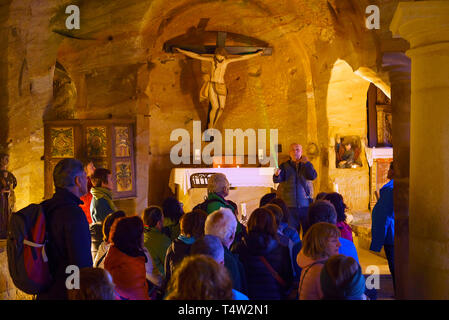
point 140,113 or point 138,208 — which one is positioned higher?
point 140,113

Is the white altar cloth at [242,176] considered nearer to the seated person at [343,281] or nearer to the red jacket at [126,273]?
the red jacket at [126,273]

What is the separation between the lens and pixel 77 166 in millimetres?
3352

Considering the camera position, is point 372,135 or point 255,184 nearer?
point 255,184

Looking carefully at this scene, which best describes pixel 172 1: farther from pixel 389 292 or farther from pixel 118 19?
pixel 389 292

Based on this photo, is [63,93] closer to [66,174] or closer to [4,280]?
[4,280]

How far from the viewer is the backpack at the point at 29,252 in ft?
10.2

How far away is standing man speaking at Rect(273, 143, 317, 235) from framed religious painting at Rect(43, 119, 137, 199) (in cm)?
333

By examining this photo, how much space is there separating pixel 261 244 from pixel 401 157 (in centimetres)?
250

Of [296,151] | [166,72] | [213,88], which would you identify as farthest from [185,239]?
[166,72]

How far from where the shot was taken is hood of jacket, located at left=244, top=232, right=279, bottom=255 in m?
3.68

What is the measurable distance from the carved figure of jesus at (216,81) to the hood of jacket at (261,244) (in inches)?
352

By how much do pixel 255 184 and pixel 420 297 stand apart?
718 centimetres
